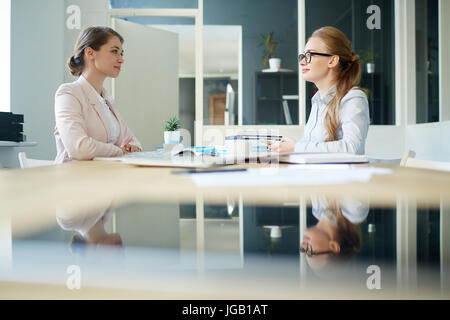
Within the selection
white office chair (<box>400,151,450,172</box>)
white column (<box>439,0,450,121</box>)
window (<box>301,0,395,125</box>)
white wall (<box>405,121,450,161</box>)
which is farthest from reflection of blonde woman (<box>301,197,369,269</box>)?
window (<box>301,0,395,125</box>)

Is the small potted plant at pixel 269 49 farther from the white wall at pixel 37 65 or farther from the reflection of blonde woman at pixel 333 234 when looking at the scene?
the reflection of blonde woman at pixel 333 234

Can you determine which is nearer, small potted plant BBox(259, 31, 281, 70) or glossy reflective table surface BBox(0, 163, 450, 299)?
glossy reflective table surface BBox(0, 163, 450, 299)

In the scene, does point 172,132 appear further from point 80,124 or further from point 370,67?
point 80,124

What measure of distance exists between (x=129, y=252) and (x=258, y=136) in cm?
113

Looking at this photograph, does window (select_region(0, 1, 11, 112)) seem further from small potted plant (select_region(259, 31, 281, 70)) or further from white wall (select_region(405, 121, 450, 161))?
white wall (select_region(405, 121, 450, 161))

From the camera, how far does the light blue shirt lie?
5.70 ft

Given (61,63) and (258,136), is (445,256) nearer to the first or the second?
(258,136)

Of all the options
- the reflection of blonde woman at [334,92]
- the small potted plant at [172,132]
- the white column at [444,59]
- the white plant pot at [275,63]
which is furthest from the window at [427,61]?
the small potted plant at [172,132]

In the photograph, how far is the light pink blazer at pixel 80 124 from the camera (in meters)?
1.64

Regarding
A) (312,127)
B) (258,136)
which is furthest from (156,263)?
(312,127)

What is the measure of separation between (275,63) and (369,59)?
1172mm

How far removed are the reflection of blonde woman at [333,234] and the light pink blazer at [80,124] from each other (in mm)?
1405

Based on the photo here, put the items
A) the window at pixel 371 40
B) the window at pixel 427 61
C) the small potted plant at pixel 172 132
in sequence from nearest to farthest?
the window at pixel 427 61
the window at pixel 371 40
the small potted plant at pixel 172 132

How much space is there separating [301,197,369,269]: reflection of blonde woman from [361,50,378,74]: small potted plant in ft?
16.3
